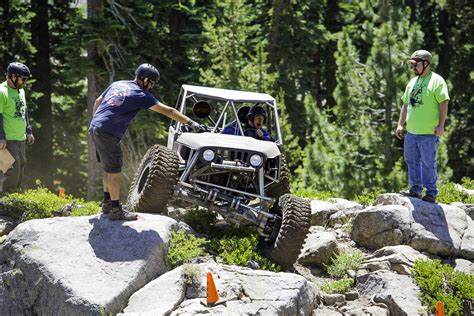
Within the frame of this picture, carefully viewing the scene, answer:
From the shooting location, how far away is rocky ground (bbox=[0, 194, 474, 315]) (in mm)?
7793

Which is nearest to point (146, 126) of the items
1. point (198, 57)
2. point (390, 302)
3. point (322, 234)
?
point (198, 57)

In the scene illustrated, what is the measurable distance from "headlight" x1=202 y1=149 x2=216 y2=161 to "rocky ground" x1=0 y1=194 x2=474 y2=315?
94cm

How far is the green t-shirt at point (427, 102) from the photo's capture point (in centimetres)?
1034

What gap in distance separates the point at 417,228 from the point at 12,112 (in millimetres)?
6178

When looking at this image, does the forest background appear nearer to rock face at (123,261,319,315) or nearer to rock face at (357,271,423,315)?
rock face at (357,271,423,315)

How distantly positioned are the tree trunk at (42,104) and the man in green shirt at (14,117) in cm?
1497

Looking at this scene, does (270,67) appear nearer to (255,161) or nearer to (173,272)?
(255,161)

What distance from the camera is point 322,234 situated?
1049 cm

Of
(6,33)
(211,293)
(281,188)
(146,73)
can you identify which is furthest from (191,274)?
(6,33)

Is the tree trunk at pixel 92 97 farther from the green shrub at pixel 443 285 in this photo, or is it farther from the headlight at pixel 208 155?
the green shrub at pixel 443 285

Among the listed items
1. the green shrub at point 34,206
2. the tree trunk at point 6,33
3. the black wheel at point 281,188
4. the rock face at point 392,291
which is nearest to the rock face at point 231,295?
the rock face at point 392,291

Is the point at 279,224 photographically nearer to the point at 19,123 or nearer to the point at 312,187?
the point at 19,123

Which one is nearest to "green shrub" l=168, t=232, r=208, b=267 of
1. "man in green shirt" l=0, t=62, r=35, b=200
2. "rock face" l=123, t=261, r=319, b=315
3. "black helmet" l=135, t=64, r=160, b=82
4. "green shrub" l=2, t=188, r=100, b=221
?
"rock face" l=123, t=261, r=319, b=315

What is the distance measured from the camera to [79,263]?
8.26 meters
